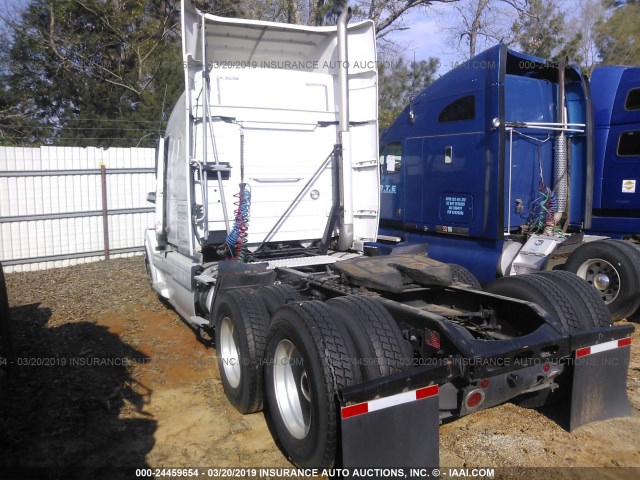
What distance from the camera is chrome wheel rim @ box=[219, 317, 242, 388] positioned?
14.7ft

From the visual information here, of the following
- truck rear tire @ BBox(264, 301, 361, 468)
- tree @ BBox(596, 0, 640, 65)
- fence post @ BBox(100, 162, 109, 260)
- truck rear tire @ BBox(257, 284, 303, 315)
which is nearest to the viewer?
truck rear tire @ BBox(264, 301, 361, 468)

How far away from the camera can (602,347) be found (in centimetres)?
360

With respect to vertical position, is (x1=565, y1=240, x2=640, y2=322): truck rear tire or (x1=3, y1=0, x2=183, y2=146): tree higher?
(x1=3, y1=0, x2=183, y2=146): tree

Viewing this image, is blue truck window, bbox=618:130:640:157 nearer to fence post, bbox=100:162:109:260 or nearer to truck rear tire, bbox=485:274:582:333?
truck rear tire, bbox=485:274:582:333

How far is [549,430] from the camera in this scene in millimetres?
3855

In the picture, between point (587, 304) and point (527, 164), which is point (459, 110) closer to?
point (527, 164)

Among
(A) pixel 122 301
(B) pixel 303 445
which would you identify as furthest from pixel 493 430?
(A) pixel 122 301

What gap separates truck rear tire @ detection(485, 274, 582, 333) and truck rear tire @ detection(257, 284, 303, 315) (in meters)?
1.68

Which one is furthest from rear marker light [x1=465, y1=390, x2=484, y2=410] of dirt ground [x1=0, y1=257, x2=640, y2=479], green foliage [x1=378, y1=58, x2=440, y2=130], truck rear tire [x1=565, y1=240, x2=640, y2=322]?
green foliage [x1=378, y1=58, x2=440, y2=130]

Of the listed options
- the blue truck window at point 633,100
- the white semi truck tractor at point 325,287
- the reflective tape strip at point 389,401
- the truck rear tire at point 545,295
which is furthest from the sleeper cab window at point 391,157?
the reflective tape strip at point 389,401

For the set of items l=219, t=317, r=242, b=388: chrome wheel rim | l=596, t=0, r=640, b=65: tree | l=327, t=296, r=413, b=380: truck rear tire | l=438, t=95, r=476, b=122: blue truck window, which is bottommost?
l=219, t=317, r=242, b=388: chrome wheel rim

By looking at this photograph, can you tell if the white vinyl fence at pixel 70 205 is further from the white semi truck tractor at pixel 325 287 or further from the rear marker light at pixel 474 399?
the rear marker light at pixel 474 399

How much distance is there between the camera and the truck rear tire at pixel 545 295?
3797mm

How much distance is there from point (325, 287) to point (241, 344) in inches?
33.1
